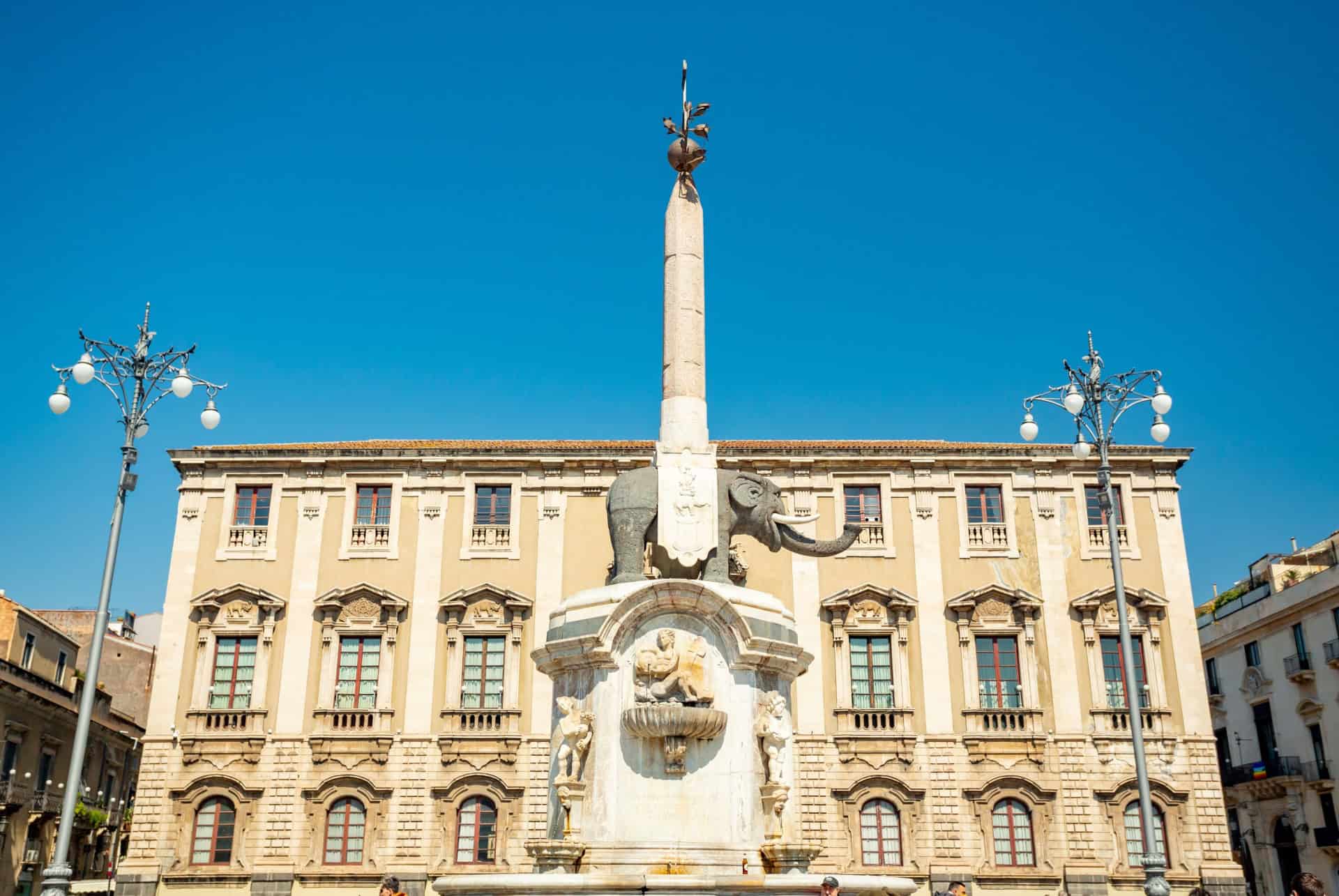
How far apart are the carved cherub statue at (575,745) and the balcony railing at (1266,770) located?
1264 inches

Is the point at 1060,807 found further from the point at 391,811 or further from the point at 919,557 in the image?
the point at 391,811

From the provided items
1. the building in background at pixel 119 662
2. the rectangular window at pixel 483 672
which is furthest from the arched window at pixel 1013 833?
the building in background at pixel 119 662

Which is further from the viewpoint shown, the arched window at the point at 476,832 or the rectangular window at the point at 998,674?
the rectangular window at the point at 998,674

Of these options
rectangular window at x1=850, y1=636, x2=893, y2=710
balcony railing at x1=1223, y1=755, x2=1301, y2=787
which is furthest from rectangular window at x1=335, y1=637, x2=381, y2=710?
balcony railing at x1=1223, y1=755, x2=1301, y2=787

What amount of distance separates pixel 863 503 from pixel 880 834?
8497mm

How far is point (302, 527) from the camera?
33.1 metres

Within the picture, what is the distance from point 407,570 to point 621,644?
68.4ft

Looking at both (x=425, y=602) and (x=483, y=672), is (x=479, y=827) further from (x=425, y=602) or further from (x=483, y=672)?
(x=425, y=602)

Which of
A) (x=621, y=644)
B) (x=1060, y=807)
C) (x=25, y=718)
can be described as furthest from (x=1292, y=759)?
(x=25, y=718)

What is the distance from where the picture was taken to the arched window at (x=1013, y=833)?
100 feet

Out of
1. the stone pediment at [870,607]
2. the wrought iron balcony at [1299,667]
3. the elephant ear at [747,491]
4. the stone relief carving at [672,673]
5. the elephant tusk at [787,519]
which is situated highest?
the stone pediment at [870,607]

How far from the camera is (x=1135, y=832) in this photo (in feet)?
101

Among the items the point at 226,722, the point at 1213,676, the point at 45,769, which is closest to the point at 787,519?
the point at 226,722

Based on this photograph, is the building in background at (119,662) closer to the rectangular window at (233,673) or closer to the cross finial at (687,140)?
the rectangular window at (233,673)
